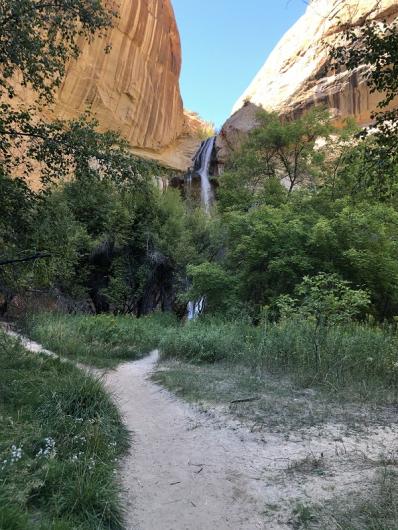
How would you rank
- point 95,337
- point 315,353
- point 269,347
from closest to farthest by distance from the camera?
point 315,353 < point 269,347 < point 95,337

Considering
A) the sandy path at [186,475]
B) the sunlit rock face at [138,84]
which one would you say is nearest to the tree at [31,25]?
the sandy path at [186,475]


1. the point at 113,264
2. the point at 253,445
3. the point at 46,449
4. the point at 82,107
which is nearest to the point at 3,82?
the point at 46,449

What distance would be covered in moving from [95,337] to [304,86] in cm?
2543

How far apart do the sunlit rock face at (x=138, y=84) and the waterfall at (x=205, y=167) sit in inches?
86.2

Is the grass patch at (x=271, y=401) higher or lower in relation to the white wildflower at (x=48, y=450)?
lower

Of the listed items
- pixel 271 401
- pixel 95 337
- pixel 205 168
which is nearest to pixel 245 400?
pixel 271 401

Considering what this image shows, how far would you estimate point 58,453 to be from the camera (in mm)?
4156

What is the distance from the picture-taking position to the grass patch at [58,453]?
322 centimetres

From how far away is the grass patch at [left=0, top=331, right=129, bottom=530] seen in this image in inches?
127

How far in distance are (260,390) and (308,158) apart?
651 inches

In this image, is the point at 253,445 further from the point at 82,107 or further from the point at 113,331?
the point at 82,107

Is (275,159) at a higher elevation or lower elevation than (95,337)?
higher

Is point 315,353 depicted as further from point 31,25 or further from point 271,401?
point 31,25

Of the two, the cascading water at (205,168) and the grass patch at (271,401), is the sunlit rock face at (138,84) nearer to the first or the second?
the cascading water at (205,168)
